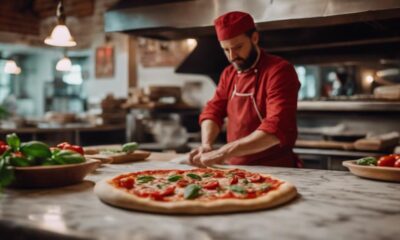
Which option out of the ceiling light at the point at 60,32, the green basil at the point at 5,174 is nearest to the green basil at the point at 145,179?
the green basil at the point at 5,174

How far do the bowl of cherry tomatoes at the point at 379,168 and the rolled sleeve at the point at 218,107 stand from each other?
4.18 ft

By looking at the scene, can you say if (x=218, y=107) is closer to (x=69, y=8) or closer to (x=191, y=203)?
(x=191, y=203)

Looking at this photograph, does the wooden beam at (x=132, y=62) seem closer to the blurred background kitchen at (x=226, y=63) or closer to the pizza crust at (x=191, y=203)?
the blurred background kitchen at (x=226, y=63)

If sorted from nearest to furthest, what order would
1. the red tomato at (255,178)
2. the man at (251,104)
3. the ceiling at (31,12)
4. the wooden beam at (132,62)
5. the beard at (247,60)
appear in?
1. the red tomato at (255,178)
2. the man at (251,104)
3. the beard at (247,60)
4. the wooden beam at (132,62)
5. the ceiling at (31,12)

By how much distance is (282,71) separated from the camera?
2789 millimetres

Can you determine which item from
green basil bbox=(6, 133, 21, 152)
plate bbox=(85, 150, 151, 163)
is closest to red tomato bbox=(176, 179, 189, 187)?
green basil bbox=(6, 133, 21, 152)

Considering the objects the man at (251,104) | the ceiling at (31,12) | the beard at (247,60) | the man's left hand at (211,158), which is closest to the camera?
the man's left hand at (211,158)

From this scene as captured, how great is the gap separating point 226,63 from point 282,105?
2.29m

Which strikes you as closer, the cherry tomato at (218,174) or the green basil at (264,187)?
the green basil at (264,187)

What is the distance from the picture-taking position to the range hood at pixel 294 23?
2998mm

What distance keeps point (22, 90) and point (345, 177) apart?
1260 centimetres

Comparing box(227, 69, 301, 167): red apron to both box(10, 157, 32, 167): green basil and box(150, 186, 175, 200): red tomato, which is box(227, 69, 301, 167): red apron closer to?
box(150, 186, 175, 200): red tomato

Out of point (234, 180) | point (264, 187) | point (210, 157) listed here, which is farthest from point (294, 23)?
point (264, 187)

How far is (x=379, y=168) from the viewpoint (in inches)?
74.0
